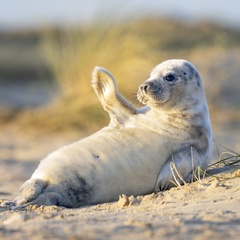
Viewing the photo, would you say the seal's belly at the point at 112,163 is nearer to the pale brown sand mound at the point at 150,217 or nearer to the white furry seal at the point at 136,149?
the white furry seal at the point at 136,149

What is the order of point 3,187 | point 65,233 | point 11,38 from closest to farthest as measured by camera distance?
point 65,233 < point 3,187 < point 11,38

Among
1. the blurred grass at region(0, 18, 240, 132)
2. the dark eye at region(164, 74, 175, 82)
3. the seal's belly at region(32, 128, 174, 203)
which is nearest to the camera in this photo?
the seal's belly at region(32, 128, 174, 203)

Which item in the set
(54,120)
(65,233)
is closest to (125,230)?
(65,233)

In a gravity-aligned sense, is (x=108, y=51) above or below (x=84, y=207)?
above

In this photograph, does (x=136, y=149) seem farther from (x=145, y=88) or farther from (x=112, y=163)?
(x=145, y=88)

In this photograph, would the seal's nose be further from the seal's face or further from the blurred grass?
the blurred grass

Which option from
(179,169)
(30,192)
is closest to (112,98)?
(179,169)

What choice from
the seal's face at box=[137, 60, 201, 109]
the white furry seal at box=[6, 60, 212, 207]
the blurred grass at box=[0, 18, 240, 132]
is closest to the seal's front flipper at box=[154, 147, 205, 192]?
the white furry seal at box=[6, 60, 212, 207]

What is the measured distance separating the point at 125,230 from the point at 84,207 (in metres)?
1.08

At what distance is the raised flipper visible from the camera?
517 cm

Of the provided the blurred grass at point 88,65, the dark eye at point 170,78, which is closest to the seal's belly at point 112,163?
the dark eye at point 170,78

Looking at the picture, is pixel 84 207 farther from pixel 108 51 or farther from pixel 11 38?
pixel 11 38

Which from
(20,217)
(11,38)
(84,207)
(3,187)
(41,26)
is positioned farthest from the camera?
(11,38)

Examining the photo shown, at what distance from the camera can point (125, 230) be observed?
11.8 ft
